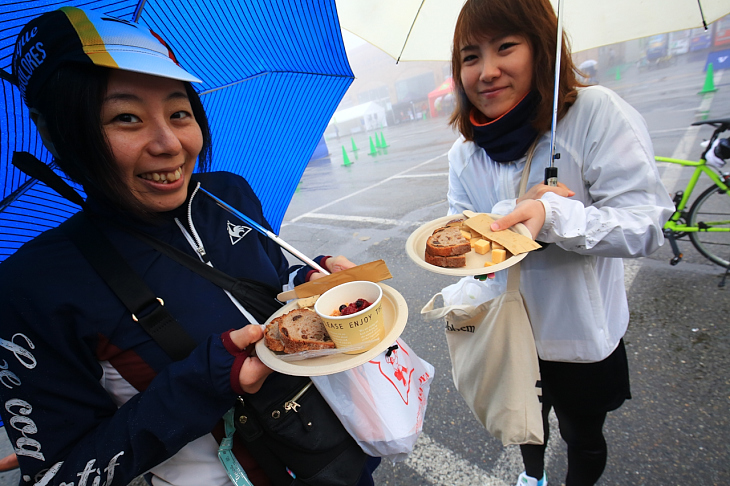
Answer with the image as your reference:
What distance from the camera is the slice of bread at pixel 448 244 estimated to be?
163 centimetres

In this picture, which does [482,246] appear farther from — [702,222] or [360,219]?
[360,219]

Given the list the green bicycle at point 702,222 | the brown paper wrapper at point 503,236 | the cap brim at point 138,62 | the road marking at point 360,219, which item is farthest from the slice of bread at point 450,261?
the road marking at point 360,219

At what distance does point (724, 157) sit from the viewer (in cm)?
370

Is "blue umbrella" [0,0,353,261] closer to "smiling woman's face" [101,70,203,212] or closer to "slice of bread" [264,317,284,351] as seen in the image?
"smiling woman's face" [101,70,203,212]

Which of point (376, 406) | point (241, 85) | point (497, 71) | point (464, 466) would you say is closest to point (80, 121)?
point (241, 85)

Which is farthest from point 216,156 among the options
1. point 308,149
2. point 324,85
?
point 324,85

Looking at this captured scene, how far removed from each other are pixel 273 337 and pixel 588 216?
4.40 ft

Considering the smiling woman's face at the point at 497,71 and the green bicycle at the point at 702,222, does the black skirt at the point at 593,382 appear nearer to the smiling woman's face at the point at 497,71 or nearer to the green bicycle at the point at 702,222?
the smiling woman's face at the point at 497,71

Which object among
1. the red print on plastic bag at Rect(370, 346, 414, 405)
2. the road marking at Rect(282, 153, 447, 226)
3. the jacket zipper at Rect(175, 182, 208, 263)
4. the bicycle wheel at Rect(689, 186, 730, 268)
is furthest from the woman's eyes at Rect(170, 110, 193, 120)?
the road marking at Rect(282, 153, 447, 226)

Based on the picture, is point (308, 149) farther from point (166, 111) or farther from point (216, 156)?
point (166, 111)

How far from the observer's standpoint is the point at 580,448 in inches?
77.5

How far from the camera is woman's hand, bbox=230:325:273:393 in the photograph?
1.19 m

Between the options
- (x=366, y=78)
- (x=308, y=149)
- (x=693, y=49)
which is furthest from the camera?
(x=366, y=78)

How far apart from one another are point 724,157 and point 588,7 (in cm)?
304
